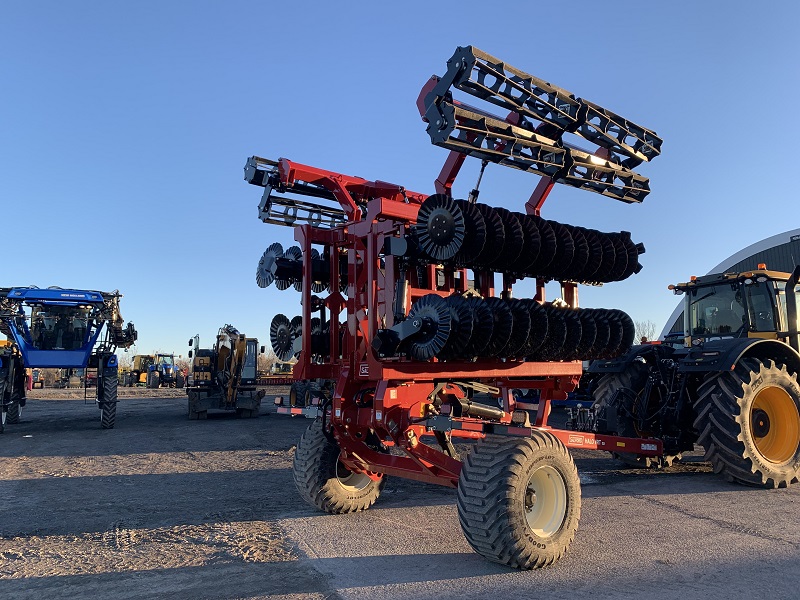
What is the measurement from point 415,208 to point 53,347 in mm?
14595

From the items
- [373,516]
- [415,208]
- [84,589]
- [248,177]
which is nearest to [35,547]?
[84,589]

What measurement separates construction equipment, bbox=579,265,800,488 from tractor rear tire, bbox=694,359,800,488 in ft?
0.04

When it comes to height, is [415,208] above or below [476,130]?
below

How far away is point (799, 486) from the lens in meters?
7.87

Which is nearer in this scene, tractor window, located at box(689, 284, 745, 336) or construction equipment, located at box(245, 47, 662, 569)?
construction equipment, located at box(245, 47, 662, 569)

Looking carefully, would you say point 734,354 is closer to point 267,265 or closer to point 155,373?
point 267,265

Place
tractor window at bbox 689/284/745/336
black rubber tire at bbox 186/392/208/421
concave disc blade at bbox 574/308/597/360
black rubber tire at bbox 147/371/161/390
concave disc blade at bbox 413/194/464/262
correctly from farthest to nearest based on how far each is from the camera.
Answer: black rubber tire at bbox 147/371/161/390 → black rubber tire at bbox 186/392/208/421 → tractor window at bbox 689/284/745/336 → concave disc blade at bbox 574/308/597/360 → concave disc blade at bbox 413/194/464/262

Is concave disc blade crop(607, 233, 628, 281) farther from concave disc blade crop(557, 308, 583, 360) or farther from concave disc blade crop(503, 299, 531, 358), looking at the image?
concave disc blade crop(503, 299, 531, 358)

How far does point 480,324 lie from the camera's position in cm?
514

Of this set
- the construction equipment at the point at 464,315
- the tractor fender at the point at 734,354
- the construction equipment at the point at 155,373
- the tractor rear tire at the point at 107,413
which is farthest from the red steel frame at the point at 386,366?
the construction equipment at the point at 155,373

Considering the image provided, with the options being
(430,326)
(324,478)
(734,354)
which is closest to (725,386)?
(734,354)

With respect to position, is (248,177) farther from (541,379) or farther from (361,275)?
(541,379)

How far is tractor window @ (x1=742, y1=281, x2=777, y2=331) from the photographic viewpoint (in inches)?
362

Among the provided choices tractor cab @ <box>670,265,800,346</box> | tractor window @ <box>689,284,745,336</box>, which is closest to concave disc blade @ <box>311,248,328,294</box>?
tractor cab @ <box>670,265,800,346</box>
